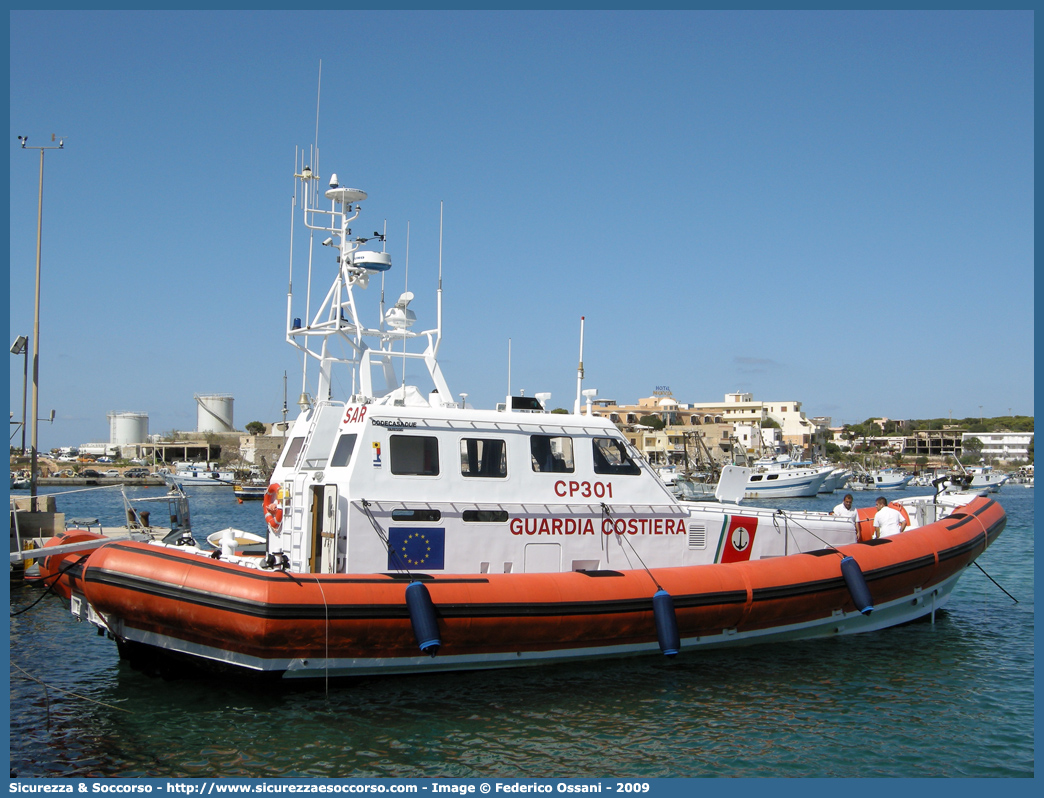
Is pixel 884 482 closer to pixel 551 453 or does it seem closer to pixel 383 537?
pixel 551 453

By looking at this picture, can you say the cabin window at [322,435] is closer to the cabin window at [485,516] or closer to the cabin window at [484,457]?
the cabin window at [484,457]

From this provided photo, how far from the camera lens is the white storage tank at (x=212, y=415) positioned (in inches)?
3930

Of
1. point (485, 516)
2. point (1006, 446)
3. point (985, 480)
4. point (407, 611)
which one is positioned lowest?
point (985, 480)

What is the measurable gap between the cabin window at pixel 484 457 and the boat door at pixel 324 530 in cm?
136

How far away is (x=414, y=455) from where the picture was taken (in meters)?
8.20

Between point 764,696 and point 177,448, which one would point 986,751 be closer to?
point 764,696

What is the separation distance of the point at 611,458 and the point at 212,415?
98.4 m

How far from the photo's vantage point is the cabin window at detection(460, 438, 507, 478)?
841 cm

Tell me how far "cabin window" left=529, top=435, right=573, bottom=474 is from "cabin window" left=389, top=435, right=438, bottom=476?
3.40 feet

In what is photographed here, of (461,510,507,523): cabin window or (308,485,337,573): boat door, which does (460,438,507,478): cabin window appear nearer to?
(461,510,507,523): cabin window

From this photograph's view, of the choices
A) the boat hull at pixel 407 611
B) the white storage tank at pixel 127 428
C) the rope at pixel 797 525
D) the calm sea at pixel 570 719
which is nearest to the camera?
the calm sea at pixel 570 719

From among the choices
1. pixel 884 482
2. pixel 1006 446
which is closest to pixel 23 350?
pixel 884 482

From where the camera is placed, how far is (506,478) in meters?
8.43

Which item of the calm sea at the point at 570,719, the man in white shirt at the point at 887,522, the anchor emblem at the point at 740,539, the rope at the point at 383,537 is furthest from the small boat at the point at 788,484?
the rope at the point at 383,537
